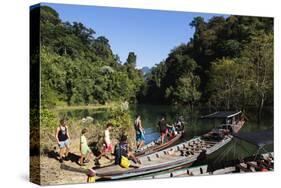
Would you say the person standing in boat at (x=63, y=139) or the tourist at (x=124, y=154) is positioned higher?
the person standing in boat at (x=63, y=139)

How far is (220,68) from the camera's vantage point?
500 inches

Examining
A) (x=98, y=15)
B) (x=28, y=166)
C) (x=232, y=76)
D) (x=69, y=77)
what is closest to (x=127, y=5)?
(x=98, y=15)

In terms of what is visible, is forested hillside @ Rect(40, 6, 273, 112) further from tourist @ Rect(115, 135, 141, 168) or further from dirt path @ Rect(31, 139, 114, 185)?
dirt path @ Rect(31, 139, 114, 185)

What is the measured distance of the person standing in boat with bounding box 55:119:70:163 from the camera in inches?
426

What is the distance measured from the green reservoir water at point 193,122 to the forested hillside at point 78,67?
9.4 inches

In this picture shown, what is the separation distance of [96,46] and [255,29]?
369 cm

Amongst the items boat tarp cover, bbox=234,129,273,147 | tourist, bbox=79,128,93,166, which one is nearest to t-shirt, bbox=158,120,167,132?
tourist, bbox=79,128,93,166

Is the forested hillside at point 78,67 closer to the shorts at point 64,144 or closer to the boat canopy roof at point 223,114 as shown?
the shorts at point 64,144

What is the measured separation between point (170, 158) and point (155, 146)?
1.30 feet

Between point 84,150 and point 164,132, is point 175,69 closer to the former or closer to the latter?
point 164,132

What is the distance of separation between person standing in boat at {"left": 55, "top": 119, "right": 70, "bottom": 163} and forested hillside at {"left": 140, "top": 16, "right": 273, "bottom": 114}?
5.83ft

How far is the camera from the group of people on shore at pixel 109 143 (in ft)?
35.6

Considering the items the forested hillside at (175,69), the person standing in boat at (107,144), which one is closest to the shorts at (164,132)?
the forested hillside at (175,69)

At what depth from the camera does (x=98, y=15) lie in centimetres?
1129
